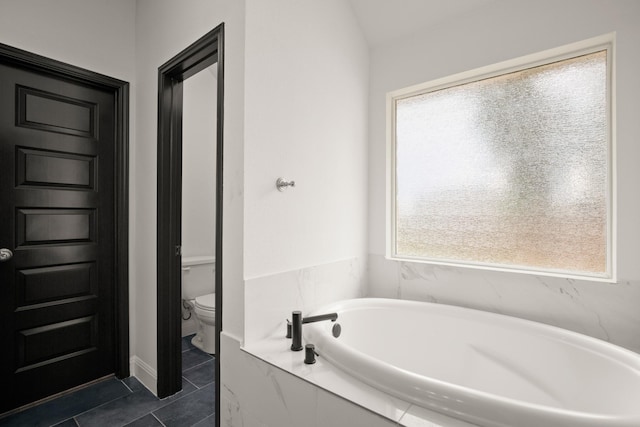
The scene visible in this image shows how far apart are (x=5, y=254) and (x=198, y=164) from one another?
1.62 m

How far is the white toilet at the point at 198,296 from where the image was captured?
243 centimetres

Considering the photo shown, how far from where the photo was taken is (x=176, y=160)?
Answer: 1.94m

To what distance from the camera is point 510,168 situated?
179 centimetres

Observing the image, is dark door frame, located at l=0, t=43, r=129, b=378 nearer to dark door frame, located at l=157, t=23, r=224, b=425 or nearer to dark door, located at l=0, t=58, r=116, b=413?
dark door, located at l=0, t=58, r=116, b=413

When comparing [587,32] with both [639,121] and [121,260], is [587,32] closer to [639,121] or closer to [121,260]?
[639,121]

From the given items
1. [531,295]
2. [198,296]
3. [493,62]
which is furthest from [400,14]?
[198,296]

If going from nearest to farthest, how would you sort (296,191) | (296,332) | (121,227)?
(296,332) < (296,191) < (121,227)

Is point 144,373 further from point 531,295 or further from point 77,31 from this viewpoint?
point 531,295

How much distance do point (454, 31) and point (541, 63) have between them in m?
0.53

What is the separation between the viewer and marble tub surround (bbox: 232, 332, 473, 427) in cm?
91

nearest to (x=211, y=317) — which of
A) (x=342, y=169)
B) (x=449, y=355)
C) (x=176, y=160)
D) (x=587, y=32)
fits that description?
(x=176, y=160)

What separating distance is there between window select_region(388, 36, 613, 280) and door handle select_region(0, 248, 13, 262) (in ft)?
7.62

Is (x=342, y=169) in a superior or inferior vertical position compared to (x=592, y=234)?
superior

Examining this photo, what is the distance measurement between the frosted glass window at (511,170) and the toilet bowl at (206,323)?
147 centimetres
